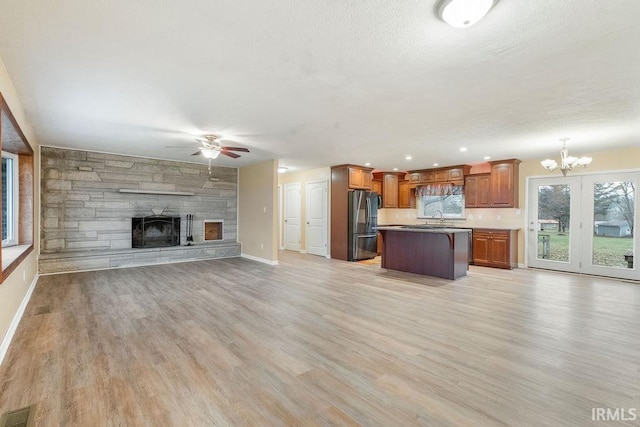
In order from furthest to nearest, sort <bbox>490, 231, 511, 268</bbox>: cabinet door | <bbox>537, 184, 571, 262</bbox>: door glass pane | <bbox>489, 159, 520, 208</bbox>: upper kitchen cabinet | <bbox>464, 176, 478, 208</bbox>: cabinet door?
1. <bbox>464, 176, 478, 208</bbox>: cabinet door
2. <bbox>489, 159, 520, 208</bbox>: upper kitchen cabinet
3. <bbox>490, 231, 511, 268</bbox>: cabinet door
4. <bbox>537, 184, 571, 262</bbox>: door glass pane

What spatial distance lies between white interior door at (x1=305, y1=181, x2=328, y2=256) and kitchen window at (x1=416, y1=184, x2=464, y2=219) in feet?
9.20

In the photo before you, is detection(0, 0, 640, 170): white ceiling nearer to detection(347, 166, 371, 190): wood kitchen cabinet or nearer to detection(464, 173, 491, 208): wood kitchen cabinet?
detection(464, 173, 491, 208): wood kitchen cabinet

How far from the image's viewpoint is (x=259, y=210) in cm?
733

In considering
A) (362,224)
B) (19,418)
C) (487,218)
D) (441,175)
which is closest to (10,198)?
(19,418)

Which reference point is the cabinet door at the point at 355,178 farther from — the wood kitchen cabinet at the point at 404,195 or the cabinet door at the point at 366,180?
the wood kitchen cabinet at the point at 404,195

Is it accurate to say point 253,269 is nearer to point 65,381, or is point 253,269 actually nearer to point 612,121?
point 65,381

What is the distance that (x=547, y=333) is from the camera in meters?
2.98

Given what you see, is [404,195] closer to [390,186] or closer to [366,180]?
[390,186]

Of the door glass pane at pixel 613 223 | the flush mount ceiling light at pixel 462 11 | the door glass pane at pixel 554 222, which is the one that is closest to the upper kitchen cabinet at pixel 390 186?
the door glass pane at pixel 554 222

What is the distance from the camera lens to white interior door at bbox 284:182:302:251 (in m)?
9.16

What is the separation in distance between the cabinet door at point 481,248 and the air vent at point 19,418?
24.6 feet

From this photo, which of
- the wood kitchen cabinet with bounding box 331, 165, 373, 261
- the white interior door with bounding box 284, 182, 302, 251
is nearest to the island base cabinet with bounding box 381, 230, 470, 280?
the wood kitchen cabinet with bounding box 331, 165, 373, 261

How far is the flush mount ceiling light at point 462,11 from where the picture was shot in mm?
1637

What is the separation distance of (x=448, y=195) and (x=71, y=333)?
788 cm
